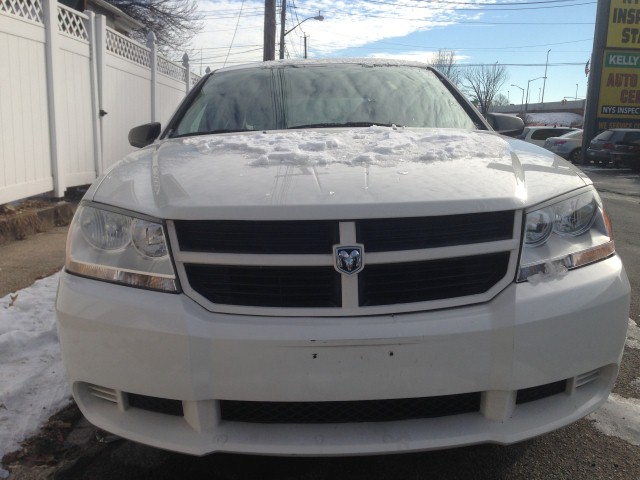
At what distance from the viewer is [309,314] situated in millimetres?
1754

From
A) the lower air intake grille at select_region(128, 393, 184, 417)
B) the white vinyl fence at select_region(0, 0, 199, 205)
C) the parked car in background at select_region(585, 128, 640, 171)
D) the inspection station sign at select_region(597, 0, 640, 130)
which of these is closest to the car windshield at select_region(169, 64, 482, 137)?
the lower air intake grille at select_region(128, 393, 184, 417)

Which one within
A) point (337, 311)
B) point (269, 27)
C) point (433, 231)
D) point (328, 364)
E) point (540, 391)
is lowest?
point (540, 391)

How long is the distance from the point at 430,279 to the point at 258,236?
1.90 feet

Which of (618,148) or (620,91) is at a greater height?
(620,91)

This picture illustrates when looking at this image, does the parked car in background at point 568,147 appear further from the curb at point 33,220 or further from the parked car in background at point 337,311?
the parked car in background at point 337,311

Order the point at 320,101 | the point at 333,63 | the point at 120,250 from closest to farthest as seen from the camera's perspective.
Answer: the point at 120,250, the point at 320,101, the point at 333,63

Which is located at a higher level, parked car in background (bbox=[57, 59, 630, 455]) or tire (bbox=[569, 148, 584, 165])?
tire (bbox=[569, 148, 584, 165])

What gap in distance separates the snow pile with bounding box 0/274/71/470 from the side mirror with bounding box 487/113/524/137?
285 cm

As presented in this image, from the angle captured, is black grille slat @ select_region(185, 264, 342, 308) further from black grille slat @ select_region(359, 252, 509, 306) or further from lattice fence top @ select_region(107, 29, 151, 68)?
lattice fence top @ select_region(107, 29, 151, 68)

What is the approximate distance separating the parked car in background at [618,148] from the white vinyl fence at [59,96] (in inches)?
658

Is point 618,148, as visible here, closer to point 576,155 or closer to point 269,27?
point 576,155

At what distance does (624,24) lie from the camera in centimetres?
2134

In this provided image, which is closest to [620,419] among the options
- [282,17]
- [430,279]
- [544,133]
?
[430,279]

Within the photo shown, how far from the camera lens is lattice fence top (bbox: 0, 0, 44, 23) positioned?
18.8ft
